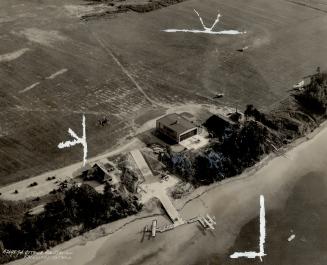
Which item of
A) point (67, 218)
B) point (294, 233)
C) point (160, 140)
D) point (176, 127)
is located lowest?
point (294, 233)

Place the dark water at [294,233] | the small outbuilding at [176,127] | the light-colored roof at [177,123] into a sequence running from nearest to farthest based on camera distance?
1. the dark water at [294,233]
2. the small outbuilding at [176,127]
3. the light-colored roof at [177,123]

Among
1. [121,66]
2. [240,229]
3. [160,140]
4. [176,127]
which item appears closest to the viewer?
[240,229]

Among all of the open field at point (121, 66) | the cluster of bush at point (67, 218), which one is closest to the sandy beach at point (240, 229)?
the cluster of bush at point (67, 218)

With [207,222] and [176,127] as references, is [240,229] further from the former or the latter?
[176,127]

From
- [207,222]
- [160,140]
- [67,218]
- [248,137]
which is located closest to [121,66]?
[160,140]

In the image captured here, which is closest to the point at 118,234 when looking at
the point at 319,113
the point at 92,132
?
the point at 92,132

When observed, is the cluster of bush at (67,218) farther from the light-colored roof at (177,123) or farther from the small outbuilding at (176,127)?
the light-colored roof at (177,123)

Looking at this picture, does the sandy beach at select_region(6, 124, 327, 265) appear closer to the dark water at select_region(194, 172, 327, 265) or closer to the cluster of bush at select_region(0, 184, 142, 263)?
the dark water at select_region(194, 172, 327, 265)
